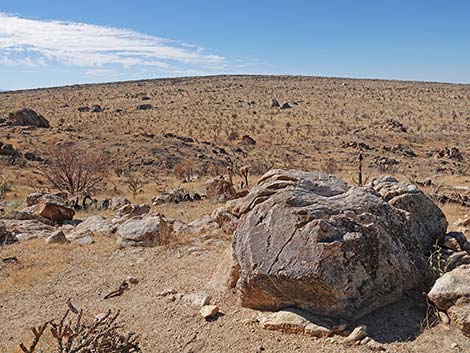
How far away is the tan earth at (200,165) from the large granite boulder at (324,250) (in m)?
0.31

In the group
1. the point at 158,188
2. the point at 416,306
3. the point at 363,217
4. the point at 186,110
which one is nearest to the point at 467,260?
the point at 416,306

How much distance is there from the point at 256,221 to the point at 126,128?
2653cm

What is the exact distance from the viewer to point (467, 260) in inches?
218

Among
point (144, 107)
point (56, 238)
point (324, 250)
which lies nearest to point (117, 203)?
point (56, 238)

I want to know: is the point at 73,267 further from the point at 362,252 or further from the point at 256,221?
the point at 362,252

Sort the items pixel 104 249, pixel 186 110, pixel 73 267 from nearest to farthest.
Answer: pixel 73 267, pixel 104 249, pixel 186 110

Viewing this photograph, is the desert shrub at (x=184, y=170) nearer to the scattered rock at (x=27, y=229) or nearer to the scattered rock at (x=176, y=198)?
the scattered rock at (x=176, y=198)

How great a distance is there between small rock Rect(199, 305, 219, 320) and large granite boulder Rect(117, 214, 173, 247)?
303 centimetres

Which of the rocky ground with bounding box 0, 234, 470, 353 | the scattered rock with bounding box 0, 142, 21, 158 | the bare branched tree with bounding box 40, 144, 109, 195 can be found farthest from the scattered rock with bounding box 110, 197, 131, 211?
the scattered rock with bounding box 0, 142, 21, 158

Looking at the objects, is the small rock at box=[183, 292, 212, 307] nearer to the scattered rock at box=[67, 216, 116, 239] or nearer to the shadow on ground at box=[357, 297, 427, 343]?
the shadow on ground at box=[357, 297, 427, 343]

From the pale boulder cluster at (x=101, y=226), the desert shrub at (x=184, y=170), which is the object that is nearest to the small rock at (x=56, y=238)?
the pale boulder cluster at (x=101, y=226)

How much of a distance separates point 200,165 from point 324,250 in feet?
52.1

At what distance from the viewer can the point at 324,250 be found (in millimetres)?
4824

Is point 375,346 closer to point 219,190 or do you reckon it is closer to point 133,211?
point 133,211
